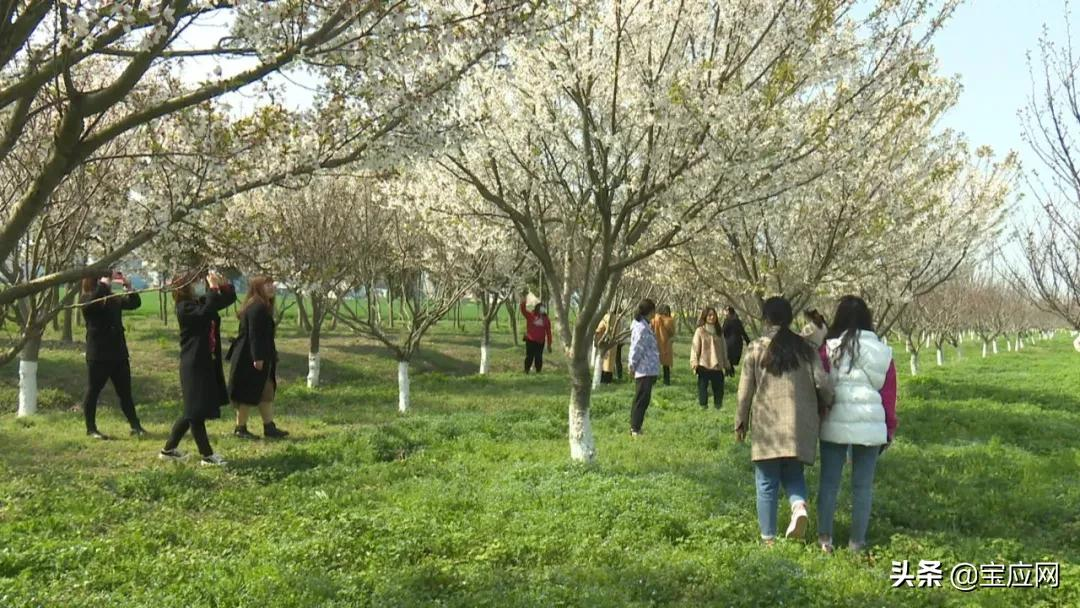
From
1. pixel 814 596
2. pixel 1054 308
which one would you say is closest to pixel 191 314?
pixel 814 596

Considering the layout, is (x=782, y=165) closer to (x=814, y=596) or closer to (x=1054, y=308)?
(x=814, y=596)

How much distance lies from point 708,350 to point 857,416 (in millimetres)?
8077

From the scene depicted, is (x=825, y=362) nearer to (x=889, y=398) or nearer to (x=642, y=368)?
(x=889, y=398)

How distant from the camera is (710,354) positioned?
14.0 metres

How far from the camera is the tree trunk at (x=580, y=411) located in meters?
8.77

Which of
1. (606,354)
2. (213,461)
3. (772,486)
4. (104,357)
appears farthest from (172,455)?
(606,354)

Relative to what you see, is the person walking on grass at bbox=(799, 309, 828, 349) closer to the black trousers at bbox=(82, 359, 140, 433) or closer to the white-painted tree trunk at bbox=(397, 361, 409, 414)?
A: the white-painted tree trunk at bbox=(397, 361, 409, 414)

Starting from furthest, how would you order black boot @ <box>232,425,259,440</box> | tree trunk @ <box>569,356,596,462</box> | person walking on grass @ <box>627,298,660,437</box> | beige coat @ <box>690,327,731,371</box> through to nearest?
beige coat @ <box>690,327,731,371</box>, person walking on grass @ <box>627,298,660,437</box>, black boot @ <box>232,425,259,440</box>, tree trunk @ <box>569,356,596,462</box>

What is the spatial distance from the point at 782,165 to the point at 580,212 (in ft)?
6.61

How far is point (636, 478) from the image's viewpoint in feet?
26.0

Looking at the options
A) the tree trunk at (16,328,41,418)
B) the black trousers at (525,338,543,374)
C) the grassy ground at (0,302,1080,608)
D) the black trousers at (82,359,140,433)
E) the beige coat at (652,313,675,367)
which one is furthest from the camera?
the black trousers at (525,338,543,374)

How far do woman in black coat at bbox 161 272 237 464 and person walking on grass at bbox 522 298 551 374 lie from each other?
11.9 metres

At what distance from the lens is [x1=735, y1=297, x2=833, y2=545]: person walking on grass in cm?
591

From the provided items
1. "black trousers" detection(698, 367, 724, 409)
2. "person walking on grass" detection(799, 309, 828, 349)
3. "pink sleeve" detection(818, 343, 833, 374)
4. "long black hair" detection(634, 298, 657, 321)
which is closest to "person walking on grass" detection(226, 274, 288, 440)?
"long black hair" detection(634, 298, 657, 321)
